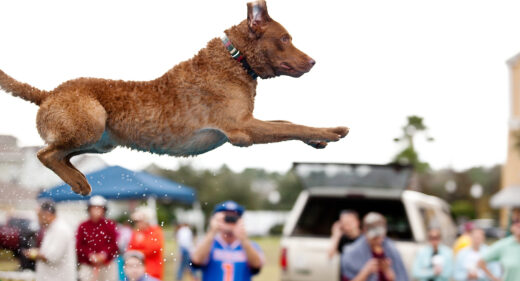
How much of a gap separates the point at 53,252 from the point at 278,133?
2429 mm

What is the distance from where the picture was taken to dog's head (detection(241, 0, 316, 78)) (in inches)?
104

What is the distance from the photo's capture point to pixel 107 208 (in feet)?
14.2

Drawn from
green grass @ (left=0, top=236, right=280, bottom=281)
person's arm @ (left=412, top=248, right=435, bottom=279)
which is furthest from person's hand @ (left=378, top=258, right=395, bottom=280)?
person's arm @ (left=412, top=248, right=435, bottom=279)

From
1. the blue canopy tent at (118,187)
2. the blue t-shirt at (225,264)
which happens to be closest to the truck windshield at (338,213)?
the blue t-shirt at (225,264)

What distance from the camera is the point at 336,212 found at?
10.8m

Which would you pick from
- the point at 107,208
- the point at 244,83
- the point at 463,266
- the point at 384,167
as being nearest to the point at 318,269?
the point at 384,167

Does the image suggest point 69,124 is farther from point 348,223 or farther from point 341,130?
point 348,223

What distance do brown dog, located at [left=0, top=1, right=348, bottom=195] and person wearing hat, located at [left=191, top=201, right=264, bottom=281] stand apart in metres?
3.74

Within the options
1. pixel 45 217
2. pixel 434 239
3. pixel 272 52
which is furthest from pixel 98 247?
pixel 434 239

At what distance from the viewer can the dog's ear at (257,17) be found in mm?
2602

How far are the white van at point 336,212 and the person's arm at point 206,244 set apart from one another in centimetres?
316

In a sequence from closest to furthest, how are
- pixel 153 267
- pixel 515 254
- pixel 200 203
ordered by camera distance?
1. pixel 200 203
2. pixel 153 267
3. pixel 515 254

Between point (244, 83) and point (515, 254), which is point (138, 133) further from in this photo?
point (515, 254)

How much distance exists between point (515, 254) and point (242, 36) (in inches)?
272
